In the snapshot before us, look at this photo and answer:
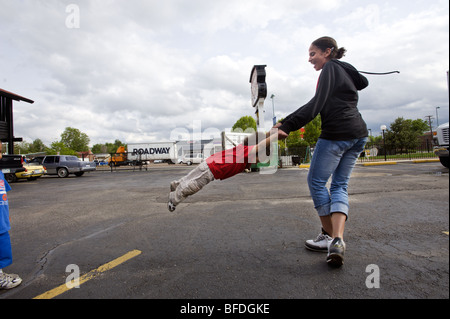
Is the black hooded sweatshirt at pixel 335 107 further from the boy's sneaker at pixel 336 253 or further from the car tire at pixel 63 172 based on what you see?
the car tire at pixel 63 172

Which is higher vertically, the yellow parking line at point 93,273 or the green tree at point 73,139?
the green tree at point 73,139

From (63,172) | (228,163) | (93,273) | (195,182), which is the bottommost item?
(93,273)

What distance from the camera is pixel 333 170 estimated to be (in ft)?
7.34

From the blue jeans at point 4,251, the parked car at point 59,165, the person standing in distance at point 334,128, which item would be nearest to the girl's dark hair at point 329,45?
the person standing in distance at point 334,128

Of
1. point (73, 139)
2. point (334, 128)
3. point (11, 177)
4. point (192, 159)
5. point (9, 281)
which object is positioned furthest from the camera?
point (73, 139)

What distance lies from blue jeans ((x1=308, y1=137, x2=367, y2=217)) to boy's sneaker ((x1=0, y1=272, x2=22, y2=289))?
2757 millimetres

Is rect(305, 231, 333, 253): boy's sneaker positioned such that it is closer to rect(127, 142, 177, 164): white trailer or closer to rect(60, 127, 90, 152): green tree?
rect(127, 142, 177, 164): white trailer

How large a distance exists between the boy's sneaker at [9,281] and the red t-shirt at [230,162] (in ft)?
6.29

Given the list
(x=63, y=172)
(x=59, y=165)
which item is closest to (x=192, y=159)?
(x=63, y=172)

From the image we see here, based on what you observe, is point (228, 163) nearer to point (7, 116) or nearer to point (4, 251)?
point (4, 251)

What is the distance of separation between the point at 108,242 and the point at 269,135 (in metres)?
2.40

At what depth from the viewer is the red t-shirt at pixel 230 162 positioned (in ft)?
7.25

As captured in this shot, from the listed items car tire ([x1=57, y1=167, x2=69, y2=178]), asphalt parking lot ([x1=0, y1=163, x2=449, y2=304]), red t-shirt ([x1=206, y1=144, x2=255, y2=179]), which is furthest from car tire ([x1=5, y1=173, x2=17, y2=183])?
red t-shirt ([x1=206, y1=144, x2=255, y2=179])

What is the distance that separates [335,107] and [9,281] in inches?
125
